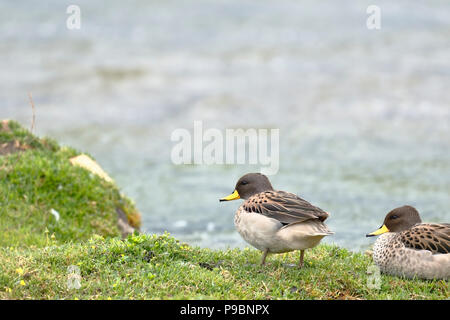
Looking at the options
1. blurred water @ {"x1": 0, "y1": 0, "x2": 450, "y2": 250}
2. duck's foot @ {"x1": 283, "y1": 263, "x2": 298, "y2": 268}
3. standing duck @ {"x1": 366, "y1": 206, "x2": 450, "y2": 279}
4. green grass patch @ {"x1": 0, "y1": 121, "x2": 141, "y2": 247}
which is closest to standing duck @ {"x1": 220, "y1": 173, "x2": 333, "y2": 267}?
duck's foot @ {"x1": 283, "y1": 263, "x2": 298, "y2": 268}

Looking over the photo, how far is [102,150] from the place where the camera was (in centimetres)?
2014

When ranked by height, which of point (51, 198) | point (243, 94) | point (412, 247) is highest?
point (243, 94)

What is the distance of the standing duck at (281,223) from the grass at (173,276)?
319mm

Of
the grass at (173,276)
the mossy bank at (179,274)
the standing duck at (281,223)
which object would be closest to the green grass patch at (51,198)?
the mossy bank at (179,274)

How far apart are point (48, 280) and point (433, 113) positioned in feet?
56.5

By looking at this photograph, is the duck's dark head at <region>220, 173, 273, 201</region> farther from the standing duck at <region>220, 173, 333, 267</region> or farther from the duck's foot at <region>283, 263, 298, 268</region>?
the duck's foot at <region>283, 263, 298, 268</region>

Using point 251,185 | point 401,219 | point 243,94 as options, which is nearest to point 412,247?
point 401,219

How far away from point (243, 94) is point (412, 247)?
17.6 m

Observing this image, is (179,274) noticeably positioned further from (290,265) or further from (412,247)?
(412,247)

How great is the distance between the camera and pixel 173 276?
6586 mm

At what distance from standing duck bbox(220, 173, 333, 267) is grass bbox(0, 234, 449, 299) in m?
0.32

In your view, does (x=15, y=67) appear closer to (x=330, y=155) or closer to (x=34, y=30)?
(x=34, y=30)
